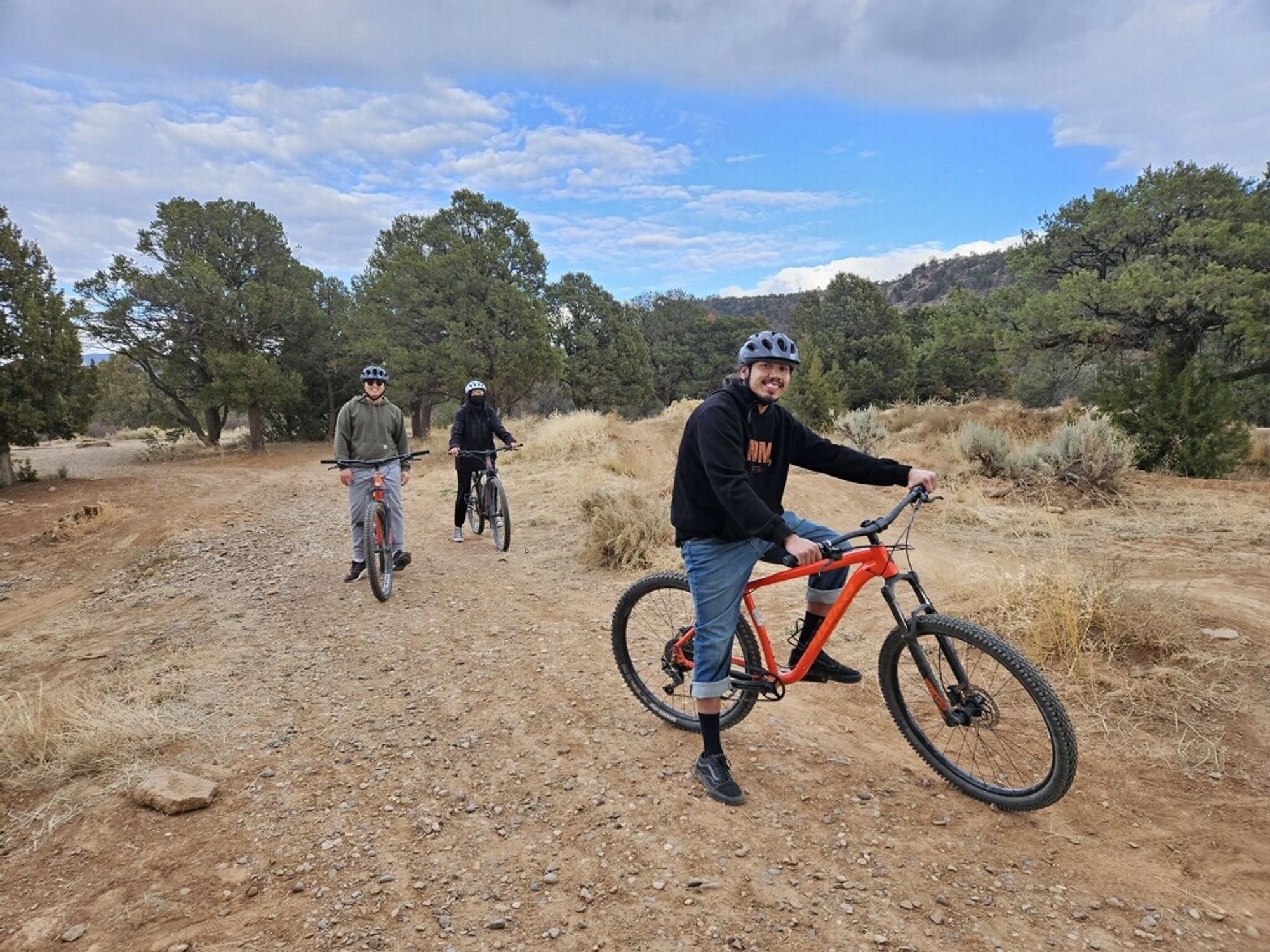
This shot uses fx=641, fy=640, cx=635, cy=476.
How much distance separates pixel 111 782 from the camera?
3.07m

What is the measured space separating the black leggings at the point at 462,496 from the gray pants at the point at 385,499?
1.61 metres

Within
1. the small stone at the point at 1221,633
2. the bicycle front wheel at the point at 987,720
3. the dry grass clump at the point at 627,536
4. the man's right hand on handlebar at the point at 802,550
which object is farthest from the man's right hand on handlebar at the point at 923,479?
the dry grass clump at the point at 627,536

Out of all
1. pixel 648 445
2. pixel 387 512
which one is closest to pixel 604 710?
pixel 387 512

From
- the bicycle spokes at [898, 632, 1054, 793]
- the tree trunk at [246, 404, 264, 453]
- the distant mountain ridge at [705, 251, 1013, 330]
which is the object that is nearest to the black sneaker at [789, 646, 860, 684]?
the bicycle spokes at [898, 632, 1054, 793]

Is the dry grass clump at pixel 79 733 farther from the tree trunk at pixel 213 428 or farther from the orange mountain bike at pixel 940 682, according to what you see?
the tree trunk at pixel 213 428

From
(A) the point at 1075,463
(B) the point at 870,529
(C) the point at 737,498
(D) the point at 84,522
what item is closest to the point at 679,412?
(A) the point at 1075,463

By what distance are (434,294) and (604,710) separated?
773 inches

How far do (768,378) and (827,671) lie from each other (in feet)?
4.87

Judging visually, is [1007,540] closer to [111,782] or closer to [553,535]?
[553,535]

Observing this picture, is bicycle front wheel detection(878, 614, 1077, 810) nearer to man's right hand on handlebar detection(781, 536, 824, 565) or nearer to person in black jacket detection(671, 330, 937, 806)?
person in black jacket detection(671, 330, 937, 806)

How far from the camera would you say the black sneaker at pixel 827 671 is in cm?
312

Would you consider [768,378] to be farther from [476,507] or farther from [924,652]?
[476,507]

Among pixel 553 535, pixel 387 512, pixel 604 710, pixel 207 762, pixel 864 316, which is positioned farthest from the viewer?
pixel 864 316

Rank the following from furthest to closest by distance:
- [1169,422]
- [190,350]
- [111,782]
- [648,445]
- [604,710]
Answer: [190,350] → [648,445] → [1169,422] → [604,710] → [111,782]
